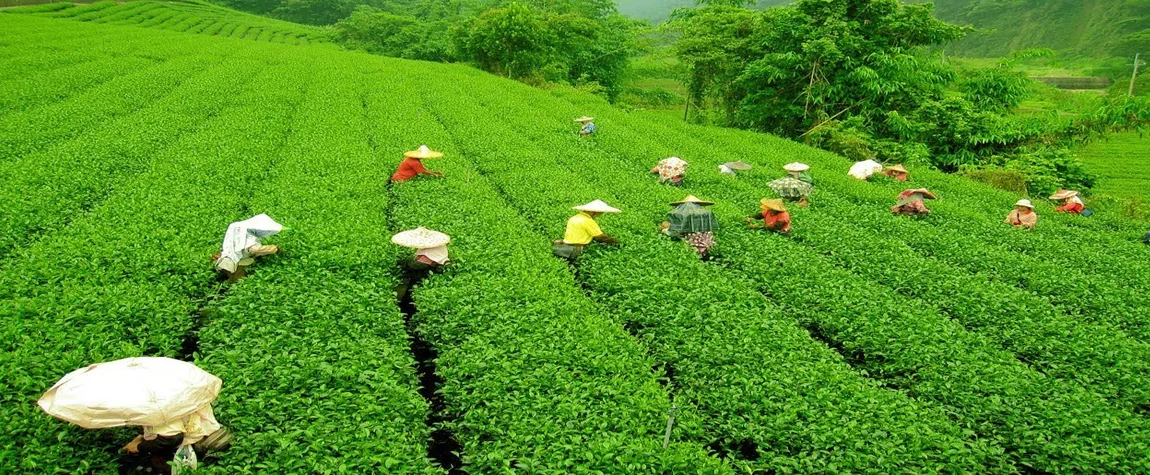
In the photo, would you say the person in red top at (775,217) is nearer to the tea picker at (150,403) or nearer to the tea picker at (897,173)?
the tea picker at (897,173)

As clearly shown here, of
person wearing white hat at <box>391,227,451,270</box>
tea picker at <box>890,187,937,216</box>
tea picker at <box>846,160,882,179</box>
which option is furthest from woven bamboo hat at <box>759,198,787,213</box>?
tea picker at <box>846,160,882,179</box>

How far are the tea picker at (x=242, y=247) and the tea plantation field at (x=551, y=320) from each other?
0.28 meters

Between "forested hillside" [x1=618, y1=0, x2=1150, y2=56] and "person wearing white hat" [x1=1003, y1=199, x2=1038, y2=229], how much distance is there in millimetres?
46049

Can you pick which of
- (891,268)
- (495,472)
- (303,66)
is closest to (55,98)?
(303,66)

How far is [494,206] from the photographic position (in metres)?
13.6

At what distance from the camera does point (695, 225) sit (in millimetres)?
12312

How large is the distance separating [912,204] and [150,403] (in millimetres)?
16519

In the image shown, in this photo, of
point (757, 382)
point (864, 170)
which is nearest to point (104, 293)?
point (757, 382)

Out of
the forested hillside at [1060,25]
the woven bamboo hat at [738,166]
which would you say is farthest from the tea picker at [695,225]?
the forested hillside at [1060,25]

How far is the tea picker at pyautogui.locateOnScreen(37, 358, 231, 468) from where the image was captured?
5484 mm

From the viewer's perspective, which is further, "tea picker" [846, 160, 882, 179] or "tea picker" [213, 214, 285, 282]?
"tea picker" [846, 160, 882, 179]

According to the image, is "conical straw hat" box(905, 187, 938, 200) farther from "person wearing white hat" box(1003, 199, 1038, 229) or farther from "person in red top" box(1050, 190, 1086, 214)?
"person in red top" box(1050, 190, 1086, 214)

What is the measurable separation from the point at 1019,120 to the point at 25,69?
40.2 metres

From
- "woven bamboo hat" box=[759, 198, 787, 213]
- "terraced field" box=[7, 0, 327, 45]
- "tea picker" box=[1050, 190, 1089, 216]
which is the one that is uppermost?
"terraced field" box=[7, 0, 327, 45]
